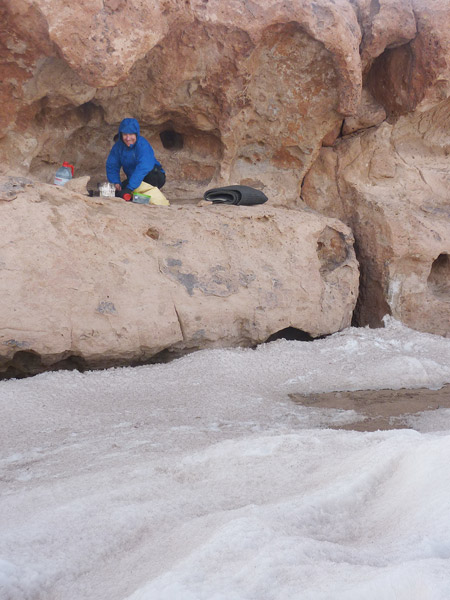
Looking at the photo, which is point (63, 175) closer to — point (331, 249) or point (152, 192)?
point (152, 192)

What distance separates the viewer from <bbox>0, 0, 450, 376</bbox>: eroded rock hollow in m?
3.92

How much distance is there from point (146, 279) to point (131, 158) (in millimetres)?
1473

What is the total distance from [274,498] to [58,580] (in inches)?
20.6

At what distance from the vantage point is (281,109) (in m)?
4.89

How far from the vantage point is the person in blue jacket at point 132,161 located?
4.34 meters

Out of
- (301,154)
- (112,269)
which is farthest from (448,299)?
(112,269)

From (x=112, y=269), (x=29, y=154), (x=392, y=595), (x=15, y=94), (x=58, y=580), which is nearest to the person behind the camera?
(x=392, y=595)

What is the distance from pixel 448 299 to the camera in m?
5.14

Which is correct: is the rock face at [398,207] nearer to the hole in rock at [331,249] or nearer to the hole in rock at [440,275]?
the hole in rock at [440,275]

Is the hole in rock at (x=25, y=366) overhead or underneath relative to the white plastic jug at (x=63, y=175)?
underneath

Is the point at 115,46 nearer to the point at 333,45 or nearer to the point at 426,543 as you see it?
the point at 333,45

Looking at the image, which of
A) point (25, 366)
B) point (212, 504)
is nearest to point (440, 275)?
point (25, 366)

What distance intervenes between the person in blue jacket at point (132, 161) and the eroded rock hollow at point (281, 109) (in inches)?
13.5

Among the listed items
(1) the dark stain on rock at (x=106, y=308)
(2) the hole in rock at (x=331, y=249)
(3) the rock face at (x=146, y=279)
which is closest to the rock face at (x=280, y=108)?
(2) the hole in rock at (x=331, y=249)
